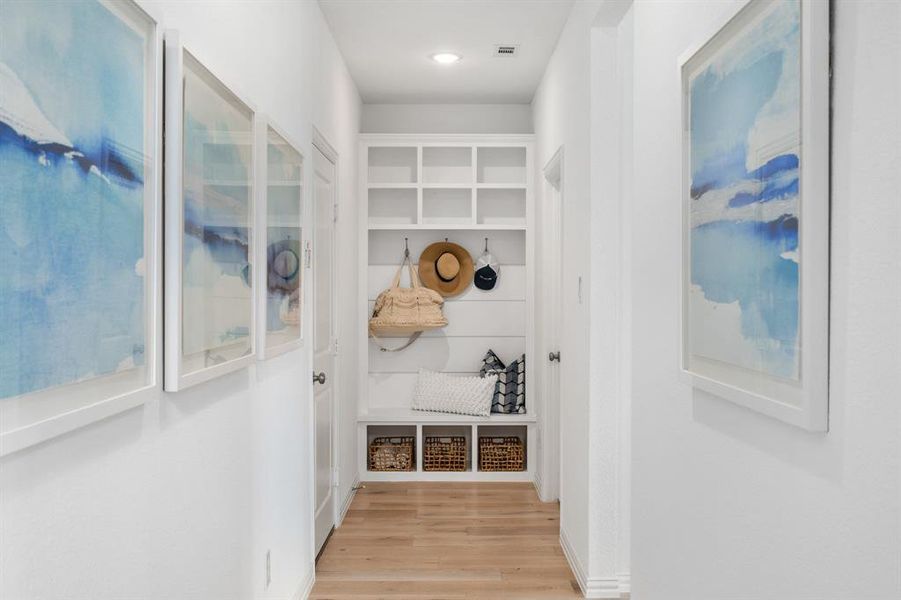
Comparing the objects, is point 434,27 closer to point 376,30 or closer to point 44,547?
point 376,30

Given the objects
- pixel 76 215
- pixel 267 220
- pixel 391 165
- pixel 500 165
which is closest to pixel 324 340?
pixel 267 220

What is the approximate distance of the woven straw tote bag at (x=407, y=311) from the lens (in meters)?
4.90

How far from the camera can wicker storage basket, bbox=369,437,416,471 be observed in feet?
16.2

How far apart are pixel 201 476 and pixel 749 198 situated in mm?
1404

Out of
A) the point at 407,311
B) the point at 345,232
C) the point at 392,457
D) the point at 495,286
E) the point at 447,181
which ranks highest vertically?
the point at 447,181

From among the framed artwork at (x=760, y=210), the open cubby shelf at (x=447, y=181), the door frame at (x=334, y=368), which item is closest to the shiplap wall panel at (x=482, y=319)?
the open cubby shelf at (x=447, y=181)

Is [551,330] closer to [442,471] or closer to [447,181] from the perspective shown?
[442,471]

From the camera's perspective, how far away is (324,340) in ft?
12.2

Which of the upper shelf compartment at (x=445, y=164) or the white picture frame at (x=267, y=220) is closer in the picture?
the white picture frame at (x=267, y=220)

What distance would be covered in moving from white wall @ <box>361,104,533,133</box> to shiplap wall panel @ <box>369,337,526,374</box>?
1.56 metres

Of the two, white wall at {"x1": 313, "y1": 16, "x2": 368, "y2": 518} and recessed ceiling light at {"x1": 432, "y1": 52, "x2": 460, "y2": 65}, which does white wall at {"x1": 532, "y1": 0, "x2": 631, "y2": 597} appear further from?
white wall at {"x1": 313, "y1": 16, "x2": 368, "y2": 518}

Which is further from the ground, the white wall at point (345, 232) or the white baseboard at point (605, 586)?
the white wall at point (345, 232)

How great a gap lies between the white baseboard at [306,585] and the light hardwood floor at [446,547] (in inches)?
1.6

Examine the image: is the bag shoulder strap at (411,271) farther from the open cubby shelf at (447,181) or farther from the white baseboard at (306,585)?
the white baseboard at (306,585)
